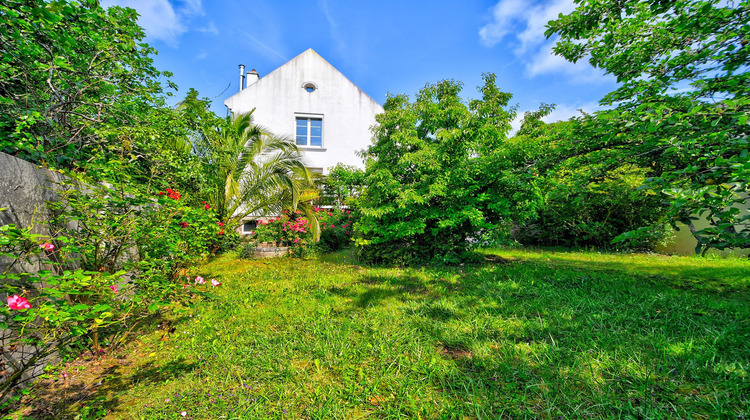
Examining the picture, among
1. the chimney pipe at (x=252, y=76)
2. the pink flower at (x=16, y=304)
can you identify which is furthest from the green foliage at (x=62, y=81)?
the chimney pipe at (x=252, y=76)

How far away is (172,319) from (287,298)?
135cm

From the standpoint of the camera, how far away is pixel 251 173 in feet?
24.8

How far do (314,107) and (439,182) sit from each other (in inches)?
315

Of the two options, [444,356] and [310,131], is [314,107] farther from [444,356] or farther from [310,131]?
[444,356]

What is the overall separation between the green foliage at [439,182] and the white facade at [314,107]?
5425 mm

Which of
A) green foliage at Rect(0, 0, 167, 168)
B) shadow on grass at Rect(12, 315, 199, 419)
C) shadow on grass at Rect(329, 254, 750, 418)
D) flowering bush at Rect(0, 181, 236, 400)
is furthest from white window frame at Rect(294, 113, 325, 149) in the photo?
shadow on grass at Rect(12, 315, 199, 419)

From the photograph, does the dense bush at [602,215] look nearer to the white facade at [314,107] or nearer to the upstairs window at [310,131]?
the white facade at [314,107]

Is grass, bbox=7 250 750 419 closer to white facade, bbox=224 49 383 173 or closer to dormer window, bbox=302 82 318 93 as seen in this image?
white facade, bbox=224 49 383 173

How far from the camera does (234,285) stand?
4738 millimetres

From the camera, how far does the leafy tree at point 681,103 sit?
6.24ft

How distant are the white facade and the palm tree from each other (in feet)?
10.9

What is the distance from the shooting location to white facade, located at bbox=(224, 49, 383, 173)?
36.7 feet

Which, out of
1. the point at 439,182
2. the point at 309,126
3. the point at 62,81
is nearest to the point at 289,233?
the point at 439,182

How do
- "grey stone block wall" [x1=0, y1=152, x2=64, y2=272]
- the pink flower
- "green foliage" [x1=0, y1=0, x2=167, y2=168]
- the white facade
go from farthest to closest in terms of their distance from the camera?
the white facade
"green foliage" [x1=0, y1=0, x2=167, y2=168]
"grey stone block wall" [x1=0, y1=152, x2=64, y2=272]
the pink flower
